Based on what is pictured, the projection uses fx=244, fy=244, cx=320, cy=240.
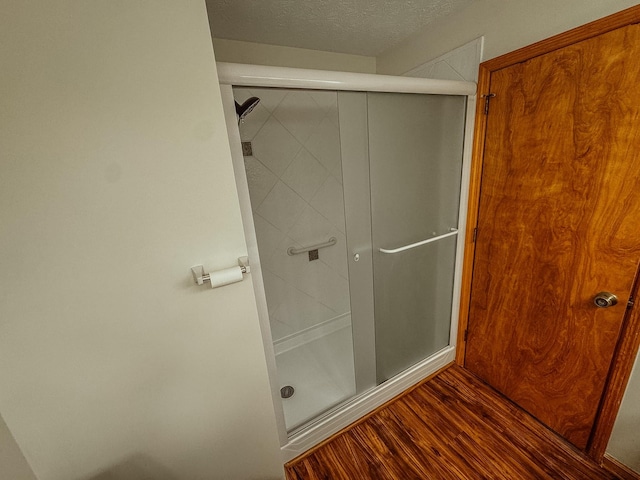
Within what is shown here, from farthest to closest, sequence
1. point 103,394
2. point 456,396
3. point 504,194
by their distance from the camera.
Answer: point 456,396
point 504,194
point 103,394

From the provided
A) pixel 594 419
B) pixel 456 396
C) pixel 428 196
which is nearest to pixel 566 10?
pixel 428 196

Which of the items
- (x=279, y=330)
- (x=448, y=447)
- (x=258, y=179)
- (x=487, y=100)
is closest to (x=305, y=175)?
(x=258, y=179)

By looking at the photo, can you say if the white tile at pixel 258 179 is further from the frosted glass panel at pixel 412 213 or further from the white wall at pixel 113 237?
the white wall at pixel 113 237

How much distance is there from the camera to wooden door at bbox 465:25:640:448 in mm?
925

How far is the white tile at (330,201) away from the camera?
195 centimetres

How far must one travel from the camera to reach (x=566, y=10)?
981 millimetres

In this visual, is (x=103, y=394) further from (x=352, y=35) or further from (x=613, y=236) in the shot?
(x=352, y=35)

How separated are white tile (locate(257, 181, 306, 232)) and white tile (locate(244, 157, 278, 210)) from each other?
0.03 metres

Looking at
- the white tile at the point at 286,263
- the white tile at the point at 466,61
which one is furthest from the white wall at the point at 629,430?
the white tile at the point at 286,263

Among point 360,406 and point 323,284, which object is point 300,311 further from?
point 360,406

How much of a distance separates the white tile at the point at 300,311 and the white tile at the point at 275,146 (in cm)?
100

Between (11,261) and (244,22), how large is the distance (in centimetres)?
140

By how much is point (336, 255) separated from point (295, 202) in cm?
60

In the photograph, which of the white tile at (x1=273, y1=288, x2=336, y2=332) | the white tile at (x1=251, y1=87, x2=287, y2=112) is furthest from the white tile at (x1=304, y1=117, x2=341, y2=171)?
the white tile at (x1=273, y1=288, x2=336, y2=332)
